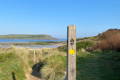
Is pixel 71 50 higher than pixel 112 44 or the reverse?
higher

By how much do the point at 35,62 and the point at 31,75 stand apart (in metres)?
→ 2.57

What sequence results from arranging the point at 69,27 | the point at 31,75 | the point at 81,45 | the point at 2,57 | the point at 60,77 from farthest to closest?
the point at 81,45, the point at 2,57, the point at 31,75, the point at 60,77, the point at 69,27

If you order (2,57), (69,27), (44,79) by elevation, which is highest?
(69,27)

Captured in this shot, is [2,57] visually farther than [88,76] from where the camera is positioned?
Yes

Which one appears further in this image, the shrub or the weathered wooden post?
the shrub

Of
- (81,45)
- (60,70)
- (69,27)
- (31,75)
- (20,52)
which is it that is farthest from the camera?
(81,45)

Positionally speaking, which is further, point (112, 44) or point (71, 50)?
point (112, 44)

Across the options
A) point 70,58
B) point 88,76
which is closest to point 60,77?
point 88,76

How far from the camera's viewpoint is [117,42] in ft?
60.9

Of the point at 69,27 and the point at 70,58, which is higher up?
the point at 69,27

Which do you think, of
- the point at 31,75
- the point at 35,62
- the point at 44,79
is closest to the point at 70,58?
the point at 44,79

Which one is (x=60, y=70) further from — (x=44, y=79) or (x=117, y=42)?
(x=117, y=42)

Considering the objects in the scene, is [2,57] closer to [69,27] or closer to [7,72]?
[7,72]

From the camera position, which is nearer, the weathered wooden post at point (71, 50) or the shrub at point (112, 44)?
the weathered wooden post at point (71, 50)
